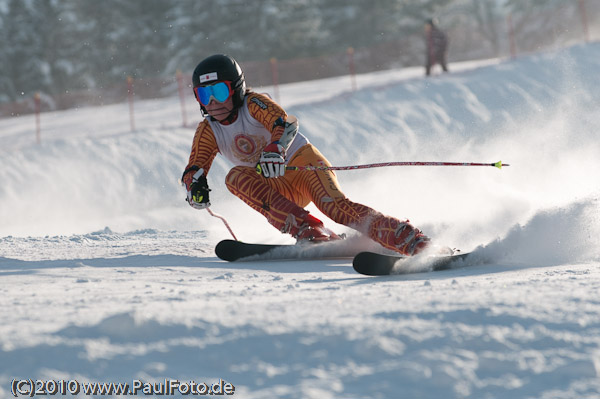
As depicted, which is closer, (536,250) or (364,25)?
(536,250)

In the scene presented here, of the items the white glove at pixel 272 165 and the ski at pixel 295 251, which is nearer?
the white glove at pixel 272 165

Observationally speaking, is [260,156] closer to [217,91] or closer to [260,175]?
[260,175]

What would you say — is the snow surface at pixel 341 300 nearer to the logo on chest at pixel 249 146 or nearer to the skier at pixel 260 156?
the skier at pixel 260 156

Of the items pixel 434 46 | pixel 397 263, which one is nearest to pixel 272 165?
pixel 397 263

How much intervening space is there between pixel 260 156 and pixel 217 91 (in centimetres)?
49

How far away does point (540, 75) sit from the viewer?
15.5 m

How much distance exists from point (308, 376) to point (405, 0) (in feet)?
105

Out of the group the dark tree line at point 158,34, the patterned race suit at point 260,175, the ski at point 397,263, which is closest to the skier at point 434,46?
the patterned race suit at point 260,175

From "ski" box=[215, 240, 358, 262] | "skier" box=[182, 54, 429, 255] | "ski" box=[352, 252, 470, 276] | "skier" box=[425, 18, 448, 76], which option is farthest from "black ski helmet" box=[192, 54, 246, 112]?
"skier" box=[425, 18, 448, 76]

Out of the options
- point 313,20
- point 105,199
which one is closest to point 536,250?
point 105,199

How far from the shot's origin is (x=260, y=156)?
4902mm

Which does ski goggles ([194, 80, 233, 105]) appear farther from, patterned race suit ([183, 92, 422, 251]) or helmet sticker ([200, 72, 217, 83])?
patterned race suit ([183, 92, 422, 251])

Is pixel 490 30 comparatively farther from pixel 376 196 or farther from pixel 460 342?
pixel 460 342

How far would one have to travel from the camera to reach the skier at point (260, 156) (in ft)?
15.6
